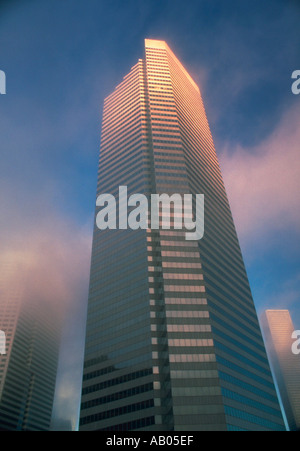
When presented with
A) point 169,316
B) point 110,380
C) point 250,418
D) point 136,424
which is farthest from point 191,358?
point 250,418

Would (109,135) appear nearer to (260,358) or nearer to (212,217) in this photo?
(212,217)

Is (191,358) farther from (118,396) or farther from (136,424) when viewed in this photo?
(118,396)

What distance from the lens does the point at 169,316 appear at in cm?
10419

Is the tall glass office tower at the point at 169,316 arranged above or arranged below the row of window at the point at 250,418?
above

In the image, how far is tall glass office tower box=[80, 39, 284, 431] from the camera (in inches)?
3674

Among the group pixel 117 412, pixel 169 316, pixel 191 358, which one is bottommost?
pixel 117 412

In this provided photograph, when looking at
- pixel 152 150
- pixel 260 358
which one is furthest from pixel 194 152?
pixel 260 358

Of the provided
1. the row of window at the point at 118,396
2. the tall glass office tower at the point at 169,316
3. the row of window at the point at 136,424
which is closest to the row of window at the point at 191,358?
the tall glass office tower at the point at 169,316

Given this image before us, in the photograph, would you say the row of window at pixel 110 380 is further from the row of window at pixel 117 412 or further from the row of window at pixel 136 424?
the row of window at pixel 136 424

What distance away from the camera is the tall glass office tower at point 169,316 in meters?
93.3

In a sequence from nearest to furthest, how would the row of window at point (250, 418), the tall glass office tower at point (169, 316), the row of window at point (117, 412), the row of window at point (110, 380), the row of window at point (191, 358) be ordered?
the row of window at point (250, 418) < the tall glass office tower at point (169, 316) < the row of window at point (117, 412) < the row of window at point (191, 358) < the row of window at point (110, 380)

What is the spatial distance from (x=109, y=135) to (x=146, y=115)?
25.2m
